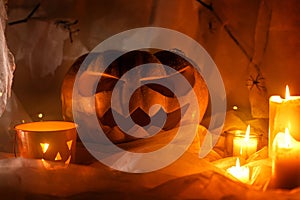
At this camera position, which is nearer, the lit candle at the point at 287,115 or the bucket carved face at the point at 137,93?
the lit candle at the point at 287,115

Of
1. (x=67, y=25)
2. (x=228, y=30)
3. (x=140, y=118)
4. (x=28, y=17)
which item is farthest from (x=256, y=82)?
(x=28, y=17)

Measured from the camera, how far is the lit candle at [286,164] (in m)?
0.80

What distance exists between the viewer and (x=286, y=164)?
805 mm

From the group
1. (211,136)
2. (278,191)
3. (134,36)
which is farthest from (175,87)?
(278,191)

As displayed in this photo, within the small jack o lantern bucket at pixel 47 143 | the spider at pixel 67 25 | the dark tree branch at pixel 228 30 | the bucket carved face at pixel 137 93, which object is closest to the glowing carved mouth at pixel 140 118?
the bucket carved face at pixel 137 93

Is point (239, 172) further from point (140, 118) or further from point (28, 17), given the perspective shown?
point (28, 17)

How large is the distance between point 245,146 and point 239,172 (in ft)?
0.54

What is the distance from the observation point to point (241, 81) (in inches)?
48.2

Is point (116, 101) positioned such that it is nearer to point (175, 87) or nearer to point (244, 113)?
point (175, 87)

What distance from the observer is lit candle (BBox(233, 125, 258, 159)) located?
1050 mm

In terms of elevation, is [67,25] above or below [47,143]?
above

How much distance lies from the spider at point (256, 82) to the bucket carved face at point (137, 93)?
16cm

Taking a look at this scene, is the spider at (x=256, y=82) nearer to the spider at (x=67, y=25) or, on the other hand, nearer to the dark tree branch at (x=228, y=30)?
the dark tree branch at (x=228, y=30)

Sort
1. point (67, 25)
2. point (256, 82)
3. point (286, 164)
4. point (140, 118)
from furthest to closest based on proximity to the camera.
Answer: point (67, 25)
point (256, 82)
point (140, 118)
point (286, 164)
